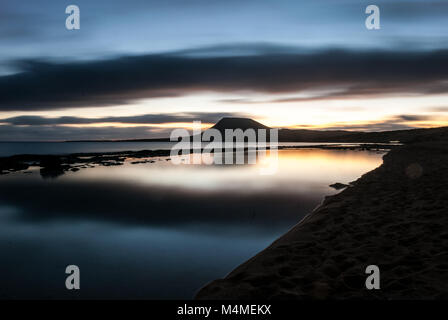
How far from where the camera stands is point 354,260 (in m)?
6.63

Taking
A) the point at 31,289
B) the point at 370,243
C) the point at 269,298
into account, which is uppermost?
the point at 370,243

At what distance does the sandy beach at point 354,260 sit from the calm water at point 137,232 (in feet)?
6.10

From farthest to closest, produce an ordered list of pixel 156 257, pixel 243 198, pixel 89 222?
pixel 243 198, pixel 89 222, pixel 156 257

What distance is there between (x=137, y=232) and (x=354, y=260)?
8760 millimetres

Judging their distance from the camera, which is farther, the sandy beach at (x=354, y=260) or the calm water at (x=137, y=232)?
the calm water at (x=137, y=232)

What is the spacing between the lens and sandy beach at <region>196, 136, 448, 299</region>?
5.39m

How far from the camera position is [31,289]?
7.59 m

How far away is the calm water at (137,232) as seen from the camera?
798 cm

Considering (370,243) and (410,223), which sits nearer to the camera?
(370,243)

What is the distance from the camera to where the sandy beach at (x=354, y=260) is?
5387 mm

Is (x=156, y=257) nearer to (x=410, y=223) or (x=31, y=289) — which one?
(x=31, y=289)

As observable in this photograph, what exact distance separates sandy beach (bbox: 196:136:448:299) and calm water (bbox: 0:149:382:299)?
186 centimetres

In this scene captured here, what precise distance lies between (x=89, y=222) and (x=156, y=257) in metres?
6.48

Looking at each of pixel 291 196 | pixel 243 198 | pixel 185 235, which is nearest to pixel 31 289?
pixel 185 235
